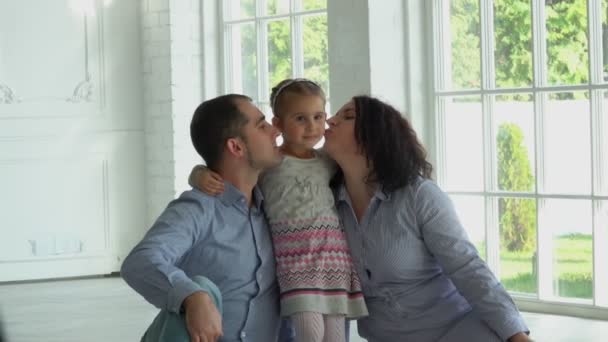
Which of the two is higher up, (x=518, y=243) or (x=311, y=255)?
(x=311, y=255)

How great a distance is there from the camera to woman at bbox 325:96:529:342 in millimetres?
2572

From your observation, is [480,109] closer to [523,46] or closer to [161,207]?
[523,46]

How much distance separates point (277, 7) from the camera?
6586mm

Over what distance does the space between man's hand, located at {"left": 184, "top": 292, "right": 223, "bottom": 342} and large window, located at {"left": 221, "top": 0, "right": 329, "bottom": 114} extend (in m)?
4.07

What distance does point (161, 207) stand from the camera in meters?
7.12

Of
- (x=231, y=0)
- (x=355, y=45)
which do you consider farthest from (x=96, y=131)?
(x=355, y=45)

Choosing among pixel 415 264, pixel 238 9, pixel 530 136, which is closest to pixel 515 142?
pixel 530 136

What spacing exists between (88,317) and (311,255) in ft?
10.5

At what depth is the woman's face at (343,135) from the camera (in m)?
2.67

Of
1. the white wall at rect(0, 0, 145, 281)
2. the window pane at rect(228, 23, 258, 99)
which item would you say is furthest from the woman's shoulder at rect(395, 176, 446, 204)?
the white wall at rect(0, 0, 145, 281)

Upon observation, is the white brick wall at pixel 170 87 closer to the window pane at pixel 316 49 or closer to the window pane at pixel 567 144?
the window pane at pixel 316 49

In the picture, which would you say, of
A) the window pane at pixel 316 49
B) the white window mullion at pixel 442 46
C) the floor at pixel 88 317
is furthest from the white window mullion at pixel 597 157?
the window pane at pixel 316 49

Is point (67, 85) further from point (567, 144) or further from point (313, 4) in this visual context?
point (567, 144)

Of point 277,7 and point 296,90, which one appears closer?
point 296,90
